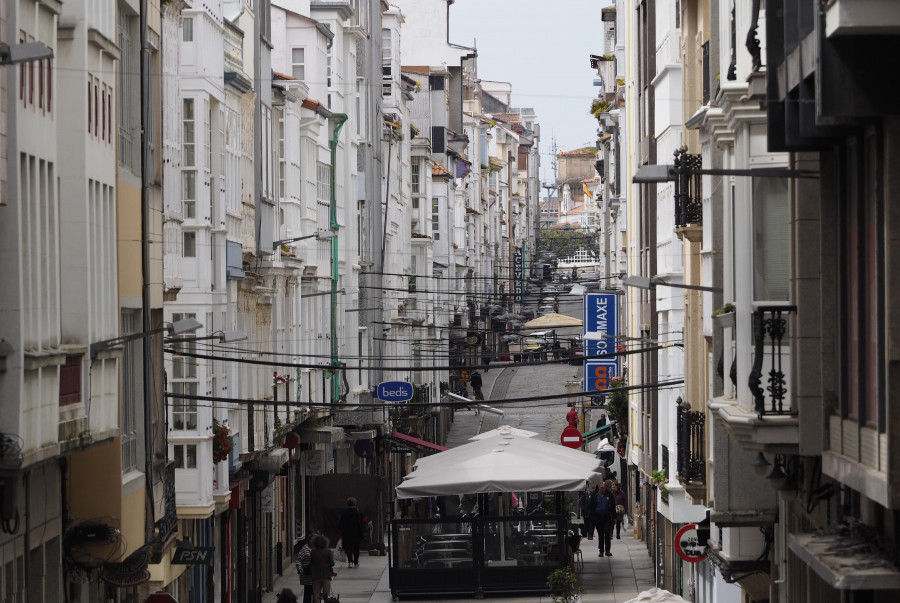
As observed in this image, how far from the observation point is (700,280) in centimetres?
2258

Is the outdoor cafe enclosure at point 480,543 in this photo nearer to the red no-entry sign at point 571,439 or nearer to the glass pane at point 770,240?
the glass pane at point 770,240

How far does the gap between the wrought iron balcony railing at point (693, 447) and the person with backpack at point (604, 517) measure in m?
13.5

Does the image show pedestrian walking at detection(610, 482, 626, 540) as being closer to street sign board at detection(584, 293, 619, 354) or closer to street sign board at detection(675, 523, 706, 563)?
street sign board at detection(584, 293, 619, 354)

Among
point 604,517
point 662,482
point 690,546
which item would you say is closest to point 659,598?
point 690,546

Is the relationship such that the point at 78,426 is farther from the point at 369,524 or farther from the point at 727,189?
the point at 369,524

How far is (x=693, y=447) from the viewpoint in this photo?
2236 cm

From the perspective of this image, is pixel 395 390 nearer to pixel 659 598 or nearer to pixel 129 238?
pixel 659 598

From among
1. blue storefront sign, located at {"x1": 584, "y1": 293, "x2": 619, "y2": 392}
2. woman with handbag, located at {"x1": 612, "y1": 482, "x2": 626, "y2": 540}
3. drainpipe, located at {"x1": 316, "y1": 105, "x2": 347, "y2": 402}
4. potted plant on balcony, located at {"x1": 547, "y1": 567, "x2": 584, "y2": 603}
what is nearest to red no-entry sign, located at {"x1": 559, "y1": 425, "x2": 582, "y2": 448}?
blue storefront sign, located at {"x1": 584, "y1": 293, "x2": 619, "y2": 392}

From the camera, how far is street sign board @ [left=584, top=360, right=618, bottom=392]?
150ft

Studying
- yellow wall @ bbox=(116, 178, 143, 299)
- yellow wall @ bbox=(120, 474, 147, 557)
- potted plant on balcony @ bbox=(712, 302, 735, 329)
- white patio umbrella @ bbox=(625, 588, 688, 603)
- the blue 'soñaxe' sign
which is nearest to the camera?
potted plant on balcony @ bbox=(712, 302, 735, 329)

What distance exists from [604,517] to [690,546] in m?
13.6

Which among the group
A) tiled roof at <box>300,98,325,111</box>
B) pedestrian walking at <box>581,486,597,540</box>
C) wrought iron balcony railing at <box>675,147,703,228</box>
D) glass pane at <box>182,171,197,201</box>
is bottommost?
pedestrian walking at <box>581,486,597,540</box>

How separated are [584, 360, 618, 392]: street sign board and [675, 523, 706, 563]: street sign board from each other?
900 inches

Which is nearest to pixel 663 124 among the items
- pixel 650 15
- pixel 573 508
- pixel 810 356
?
pixel 650 15
